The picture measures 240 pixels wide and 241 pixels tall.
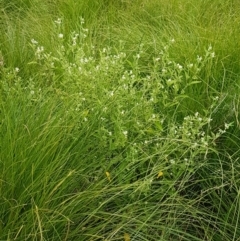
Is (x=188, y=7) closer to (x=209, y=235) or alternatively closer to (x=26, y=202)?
(x=209, y=235)

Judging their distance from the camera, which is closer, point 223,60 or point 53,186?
point 53,186

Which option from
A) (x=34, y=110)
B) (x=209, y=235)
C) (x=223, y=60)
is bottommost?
(x=209, y=235)

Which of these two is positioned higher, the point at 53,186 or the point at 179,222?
the point at 53,186

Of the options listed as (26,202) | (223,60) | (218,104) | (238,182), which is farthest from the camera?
(223,60)

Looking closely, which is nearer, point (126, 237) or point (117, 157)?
point (126, 237)

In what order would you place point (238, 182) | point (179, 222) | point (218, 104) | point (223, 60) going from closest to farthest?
point (179, 222) → point (238, 182) → point (218, 104) → point (223, 60)

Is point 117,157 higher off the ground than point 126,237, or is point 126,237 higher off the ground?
point 117,157

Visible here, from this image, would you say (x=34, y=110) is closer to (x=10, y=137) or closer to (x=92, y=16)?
(x=10, y=137)

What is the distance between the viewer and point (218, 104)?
274 cm

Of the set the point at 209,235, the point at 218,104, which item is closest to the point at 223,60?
the point at 218,104

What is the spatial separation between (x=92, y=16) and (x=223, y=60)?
4.61ft

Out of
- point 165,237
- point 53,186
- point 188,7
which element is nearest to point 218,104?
point 165,237

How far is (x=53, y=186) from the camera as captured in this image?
2053 mm

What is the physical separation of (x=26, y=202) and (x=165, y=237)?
562 millimetres
